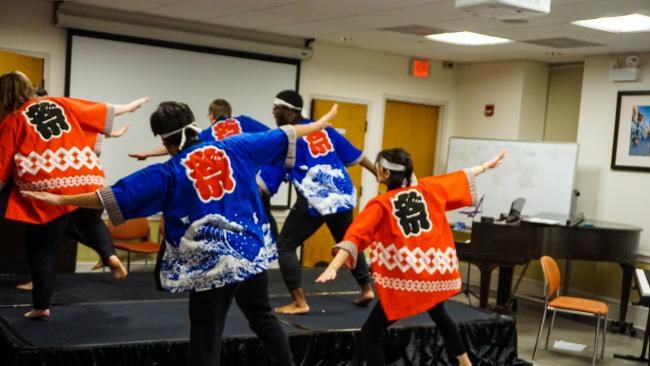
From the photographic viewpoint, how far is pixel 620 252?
652cm

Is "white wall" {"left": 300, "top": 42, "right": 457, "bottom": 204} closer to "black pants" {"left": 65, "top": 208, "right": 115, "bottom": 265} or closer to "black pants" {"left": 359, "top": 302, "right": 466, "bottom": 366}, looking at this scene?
"black pants" {"left": 65, "top": 208, "right": 115, "bottom": 265}

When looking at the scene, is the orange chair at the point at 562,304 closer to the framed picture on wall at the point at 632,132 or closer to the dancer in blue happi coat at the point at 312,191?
the dancer in blue happi coat at the point at 312,191

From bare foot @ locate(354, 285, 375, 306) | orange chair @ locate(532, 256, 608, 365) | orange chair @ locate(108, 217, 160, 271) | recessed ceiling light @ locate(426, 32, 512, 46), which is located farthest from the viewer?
recessed ceiling light @ locate(426, 32, 512, 46)

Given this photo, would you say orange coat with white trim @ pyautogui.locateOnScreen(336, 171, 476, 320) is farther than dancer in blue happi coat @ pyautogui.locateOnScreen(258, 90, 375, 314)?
No

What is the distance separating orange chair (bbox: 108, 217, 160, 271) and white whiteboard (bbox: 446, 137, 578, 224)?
3222 mm

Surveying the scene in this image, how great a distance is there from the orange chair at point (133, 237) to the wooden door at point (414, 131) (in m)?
2.89

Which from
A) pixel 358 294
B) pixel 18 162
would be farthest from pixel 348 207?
pixel 18 162

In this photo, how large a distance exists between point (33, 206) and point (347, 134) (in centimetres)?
490

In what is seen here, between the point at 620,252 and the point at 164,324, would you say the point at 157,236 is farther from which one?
the point at 620,252

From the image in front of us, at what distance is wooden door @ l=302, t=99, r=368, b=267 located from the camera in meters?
8.24

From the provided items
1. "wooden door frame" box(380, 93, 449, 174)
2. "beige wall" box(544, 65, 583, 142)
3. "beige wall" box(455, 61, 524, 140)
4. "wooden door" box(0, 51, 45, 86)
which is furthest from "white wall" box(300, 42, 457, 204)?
"wooden door" box(0, 51, 45, 86)

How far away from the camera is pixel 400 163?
383cm

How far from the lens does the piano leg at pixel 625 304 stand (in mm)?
6672

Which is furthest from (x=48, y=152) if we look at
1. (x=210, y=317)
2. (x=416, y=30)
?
(x=416, y=30)
